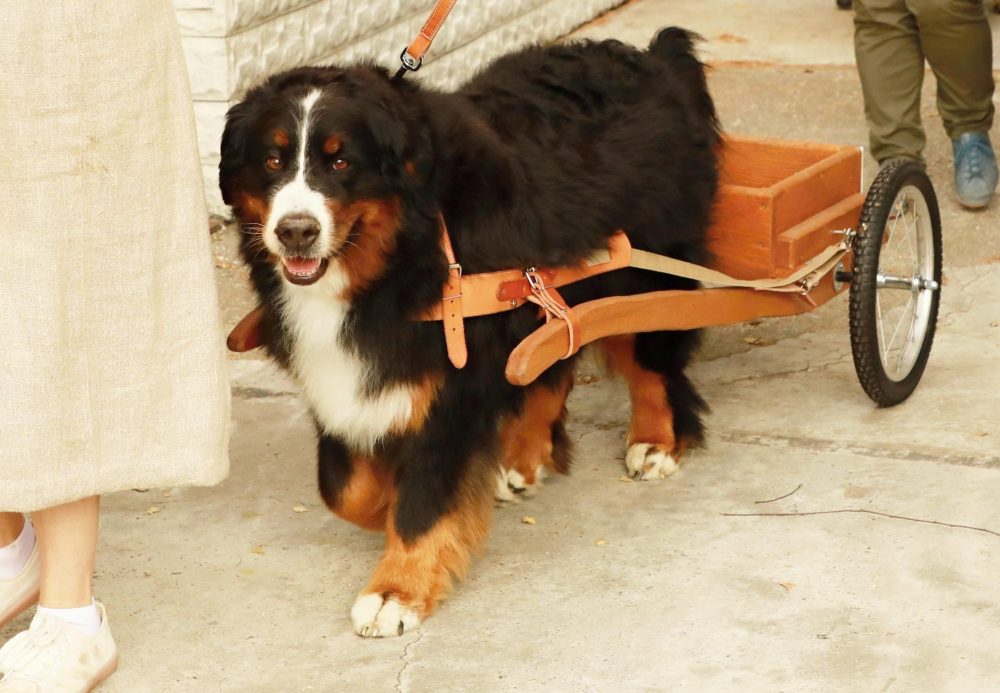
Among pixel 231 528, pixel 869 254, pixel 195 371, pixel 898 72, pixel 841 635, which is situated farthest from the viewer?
pixel 898 72

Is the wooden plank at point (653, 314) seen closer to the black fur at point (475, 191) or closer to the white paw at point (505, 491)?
the black fur at point (475, 191)

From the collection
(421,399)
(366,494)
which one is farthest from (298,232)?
(366,494)

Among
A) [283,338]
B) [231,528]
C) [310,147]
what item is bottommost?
[231,528]

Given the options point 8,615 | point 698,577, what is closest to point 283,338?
point 8,615

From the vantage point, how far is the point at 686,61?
13.8 ft

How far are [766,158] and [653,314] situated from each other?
1.10 metres

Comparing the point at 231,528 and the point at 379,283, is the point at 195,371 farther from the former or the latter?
the point at 231,528

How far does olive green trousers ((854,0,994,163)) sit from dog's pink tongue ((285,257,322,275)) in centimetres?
342

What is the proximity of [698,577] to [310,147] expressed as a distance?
1396mm

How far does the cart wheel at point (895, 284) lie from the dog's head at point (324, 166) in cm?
151

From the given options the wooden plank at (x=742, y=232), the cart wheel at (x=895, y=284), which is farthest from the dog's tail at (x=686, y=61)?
the cart wheel at (x=895, y=284)

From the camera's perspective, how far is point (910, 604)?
3266mm

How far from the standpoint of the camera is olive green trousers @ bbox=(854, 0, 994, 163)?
18.4ft

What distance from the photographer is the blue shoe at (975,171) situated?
5.97 metres
